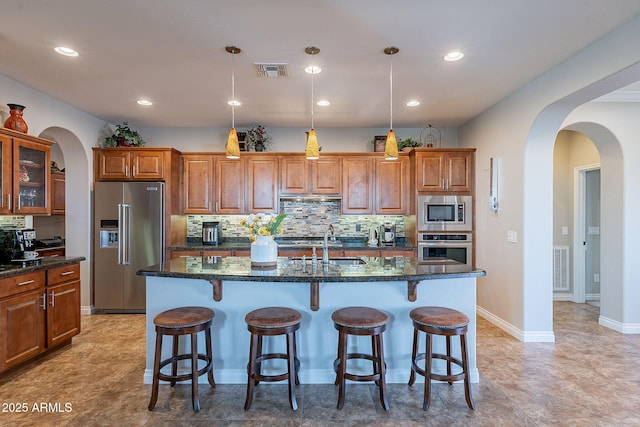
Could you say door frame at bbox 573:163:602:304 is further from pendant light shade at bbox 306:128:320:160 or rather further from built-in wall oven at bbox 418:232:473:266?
pendant light shade at bbox 306:128:320:160

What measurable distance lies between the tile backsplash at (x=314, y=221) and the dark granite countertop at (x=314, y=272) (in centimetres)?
249

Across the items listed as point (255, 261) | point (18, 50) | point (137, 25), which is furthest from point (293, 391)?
point (18, 50)

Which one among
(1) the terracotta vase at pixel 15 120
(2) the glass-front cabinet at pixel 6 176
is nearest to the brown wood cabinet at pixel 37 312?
(2) the glass-front cabinet at pixel 6 176

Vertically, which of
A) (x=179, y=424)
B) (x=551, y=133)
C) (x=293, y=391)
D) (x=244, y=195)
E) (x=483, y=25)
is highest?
(x=483, y=25)

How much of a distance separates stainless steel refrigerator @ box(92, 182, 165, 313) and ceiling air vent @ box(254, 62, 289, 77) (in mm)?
2391

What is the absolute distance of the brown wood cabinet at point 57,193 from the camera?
19.7 feet

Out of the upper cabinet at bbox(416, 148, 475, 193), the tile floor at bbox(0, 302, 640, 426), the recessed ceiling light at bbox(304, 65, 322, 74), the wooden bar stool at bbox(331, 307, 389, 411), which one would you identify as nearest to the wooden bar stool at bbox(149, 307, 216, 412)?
the tile floor at bbox(0, 302, 640, 426)

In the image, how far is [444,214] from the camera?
16.0ft

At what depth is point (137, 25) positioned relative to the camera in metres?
2.55

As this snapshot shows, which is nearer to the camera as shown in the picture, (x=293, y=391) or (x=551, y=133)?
(x=293, y=391)

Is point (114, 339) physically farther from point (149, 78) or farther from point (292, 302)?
point (149, 78)

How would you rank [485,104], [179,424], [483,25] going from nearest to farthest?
[179,424], [483,25], [485,104]

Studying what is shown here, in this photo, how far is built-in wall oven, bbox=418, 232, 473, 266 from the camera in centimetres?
484

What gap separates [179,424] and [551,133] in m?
4.32
